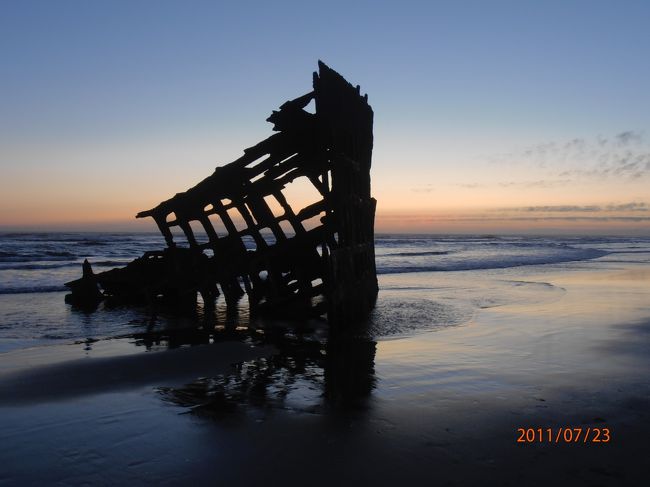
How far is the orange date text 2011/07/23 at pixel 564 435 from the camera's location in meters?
4.10

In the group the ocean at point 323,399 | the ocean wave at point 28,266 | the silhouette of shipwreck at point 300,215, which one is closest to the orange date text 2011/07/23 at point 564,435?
the ocean at point 323,399

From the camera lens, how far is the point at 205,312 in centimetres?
1223

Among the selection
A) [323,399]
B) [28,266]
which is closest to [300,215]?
[323,399]

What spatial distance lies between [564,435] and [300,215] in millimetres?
6474

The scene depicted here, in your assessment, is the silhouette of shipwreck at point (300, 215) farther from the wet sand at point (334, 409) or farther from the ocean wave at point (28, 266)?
the ocean wave at point (28, 266)

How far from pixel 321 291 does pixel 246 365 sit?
2943 millimetres

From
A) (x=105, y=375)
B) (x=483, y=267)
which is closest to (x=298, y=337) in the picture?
(x=105, y=375)

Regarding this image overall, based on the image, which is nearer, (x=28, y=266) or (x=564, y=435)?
(x=564, y=435)

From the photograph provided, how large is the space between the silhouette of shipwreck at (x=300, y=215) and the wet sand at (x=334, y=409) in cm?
126

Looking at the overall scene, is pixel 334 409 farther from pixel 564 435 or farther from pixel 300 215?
pixel 300 215

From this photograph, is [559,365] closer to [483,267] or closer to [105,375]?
[105,375]

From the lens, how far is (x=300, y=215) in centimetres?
984

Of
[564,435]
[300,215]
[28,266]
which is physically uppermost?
[300,215]

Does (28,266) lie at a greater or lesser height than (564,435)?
lesser
